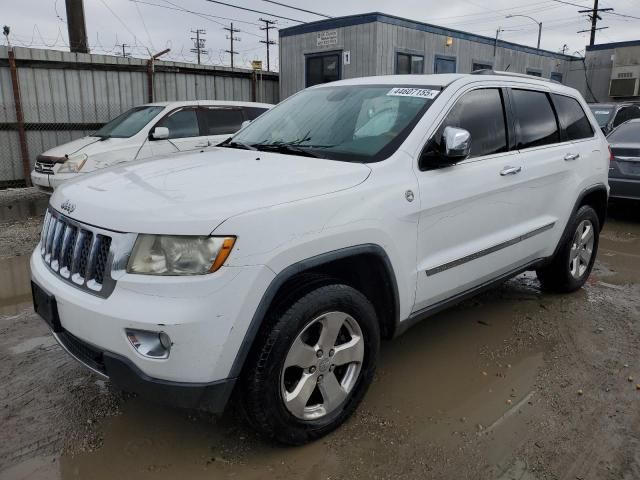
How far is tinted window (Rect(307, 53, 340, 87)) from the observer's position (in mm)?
14969

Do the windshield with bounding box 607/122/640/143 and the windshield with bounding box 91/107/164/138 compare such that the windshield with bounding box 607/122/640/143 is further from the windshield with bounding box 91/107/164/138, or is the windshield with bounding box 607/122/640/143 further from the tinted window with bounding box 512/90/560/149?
the windshield with bounding box 91/107/164/138

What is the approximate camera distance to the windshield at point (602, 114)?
12.0 metres

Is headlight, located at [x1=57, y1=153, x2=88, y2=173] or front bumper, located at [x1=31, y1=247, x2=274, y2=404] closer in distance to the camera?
front bumper, located at [x1=31, y1=247, x2=274, y2=404]

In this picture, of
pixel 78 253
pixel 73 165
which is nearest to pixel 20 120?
pixel 73 165

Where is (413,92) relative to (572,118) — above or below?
above

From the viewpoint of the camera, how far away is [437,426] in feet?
9.66

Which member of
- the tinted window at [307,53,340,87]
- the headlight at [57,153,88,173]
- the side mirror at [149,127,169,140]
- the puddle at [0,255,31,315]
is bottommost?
the puddle at [0,255,31,315]

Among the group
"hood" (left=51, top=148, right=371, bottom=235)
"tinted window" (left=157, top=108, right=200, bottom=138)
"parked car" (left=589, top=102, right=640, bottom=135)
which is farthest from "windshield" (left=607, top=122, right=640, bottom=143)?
"hood" (left=51, top=148, right=371, bottom=235)

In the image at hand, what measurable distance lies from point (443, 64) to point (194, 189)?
15.4 metres

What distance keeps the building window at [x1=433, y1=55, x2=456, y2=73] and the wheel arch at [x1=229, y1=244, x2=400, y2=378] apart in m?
14.4

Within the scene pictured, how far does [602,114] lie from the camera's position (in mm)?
12227

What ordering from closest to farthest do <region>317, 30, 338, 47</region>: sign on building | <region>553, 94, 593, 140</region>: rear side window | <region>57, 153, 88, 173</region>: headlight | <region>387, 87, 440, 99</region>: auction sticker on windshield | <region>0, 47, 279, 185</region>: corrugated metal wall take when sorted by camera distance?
<region>387, 87, 440, 99</region>: auction sticker on windshield → <region>553, 94, 593, 140</region>: rear side window → <region>57, 153, 88, 173</region>: headlight → <region>0, 47, 279, 185</region>: corrugated metal wall → <region>317, 30, 338, 47</region>: sign on building

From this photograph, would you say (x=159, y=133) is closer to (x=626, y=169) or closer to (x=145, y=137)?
(x=145, y=137)

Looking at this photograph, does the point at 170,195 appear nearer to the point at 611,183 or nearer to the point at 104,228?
the point at 104,228
